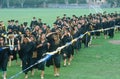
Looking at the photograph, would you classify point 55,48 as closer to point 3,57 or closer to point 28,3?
point 3,57

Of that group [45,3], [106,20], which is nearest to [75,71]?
[106,20]

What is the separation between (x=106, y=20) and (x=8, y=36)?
48.9ft

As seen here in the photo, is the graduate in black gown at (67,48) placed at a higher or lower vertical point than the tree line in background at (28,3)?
higher

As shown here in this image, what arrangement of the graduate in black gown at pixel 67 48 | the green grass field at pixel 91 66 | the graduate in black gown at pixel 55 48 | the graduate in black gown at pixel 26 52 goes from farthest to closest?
the graduate in black gown at pixel 67 48 < the green grass field at pixel 91 66 < the graduate in black gown at pixel 55 48 < the graduate in black gown at pixel 26 52

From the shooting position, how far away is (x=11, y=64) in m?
19.3

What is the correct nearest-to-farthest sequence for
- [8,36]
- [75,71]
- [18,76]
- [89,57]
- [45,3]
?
[18,76] → [75,71] → [8,36] → [89,57] → [45,3]

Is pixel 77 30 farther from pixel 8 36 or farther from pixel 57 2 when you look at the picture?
pixel 57 2

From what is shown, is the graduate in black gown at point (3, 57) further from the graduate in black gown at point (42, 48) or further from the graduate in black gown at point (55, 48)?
the graduate in black gown at point (55, 48)

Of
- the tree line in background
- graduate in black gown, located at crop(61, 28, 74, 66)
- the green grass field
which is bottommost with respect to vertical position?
the tree line in background

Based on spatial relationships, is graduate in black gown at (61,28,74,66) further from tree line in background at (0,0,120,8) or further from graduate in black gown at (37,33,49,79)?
tree line in background at (0,0,120,8)

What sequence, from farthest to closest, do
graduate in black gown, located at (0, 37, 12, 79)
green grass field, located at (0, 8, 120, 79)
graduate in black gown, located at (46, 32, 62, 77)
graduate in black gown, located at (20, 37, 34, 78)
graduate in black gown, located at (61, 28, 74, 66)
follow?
graduate in black gown, located at (61, 28, 74, 66) → green grass field, located at (0, 8, 120, 79) → graduate in black gown, located at (46, 32, 62, 77) → graduate in black gown, located at (20, 37, 34, 78) → graduate in black gown, located at (0, 37, 12, 79)

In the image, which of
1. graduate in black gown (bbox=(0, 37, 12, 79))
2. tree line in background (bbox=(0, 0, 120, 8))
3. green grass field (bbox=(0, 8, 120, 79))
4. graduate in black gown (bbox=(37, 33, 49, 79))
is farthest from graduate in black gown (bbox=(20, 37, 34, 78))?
tree line in background (bbox=(0, 0, 120, 8))

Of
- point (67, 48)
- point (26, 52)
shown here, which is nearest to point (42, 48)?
point (26, 52)

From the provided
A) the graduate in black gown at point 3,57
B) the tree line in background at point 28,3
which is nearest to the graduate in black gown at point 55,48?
the graduate in black gown at point 3,57
